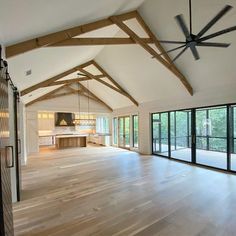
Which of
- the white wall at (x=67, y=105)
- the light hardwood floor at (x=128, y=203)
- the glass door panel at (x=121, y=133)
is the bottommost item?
the light hardwood floor at (x=128, y=203)

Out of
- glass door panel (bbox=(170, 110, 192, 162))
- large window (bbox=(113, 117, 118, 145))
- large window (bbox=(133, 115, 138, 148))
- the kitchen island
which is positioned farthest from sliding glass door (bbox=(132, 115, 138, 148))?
the kitchen island

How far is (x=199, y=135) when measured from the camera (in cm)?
639

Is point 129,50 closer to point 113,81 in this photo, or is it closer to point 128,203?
point 113,81

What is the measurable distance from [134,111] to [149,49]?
15.5ft

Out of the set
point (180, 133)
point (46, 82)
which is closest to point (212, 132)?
point (180, 133)

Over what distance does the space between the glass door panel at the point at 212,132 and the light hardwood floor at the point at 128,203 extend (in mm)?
1304

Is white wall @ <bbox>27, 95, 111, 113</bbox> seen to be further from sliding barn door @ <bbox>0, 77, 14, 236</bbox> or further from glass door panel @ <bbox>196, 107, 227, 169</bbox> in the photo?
sliding barn door @ <bbox>0, 77, 14, 236</bbox>

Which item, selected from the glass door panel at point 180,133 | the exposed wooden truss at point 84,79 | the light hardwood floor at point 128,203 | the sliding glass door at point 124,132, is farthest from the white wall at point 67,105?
the glass door panel at point 180,133

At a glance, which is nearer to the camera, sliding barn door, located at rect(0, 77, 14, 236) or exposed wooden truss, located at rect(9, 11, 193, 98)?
sliding barn door, located at rect(0, 77, 14, 236)

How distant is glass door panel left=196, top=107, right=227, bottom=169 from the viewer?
18.7ft

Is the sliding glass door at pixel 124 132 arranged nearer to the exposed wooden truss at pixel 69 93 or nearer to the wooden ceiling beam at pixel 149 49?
the exposed wooden truss at pixel 69 93

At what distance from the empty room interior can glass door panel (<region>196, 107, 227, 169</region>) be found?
0.13 ft

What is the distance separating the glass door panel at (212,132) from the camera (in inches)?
224

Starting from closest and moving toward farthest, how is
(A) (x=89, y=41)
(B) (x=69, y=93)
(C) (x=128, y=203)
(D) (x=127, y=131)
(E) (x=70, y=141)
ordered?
1. (C) (x=128, y=203)
2. (A) (x=89, y=41)
3. (B) (x=69, y=93)
4. (D) (x=127, y=131)
5. (E) (x=70, y=141)
